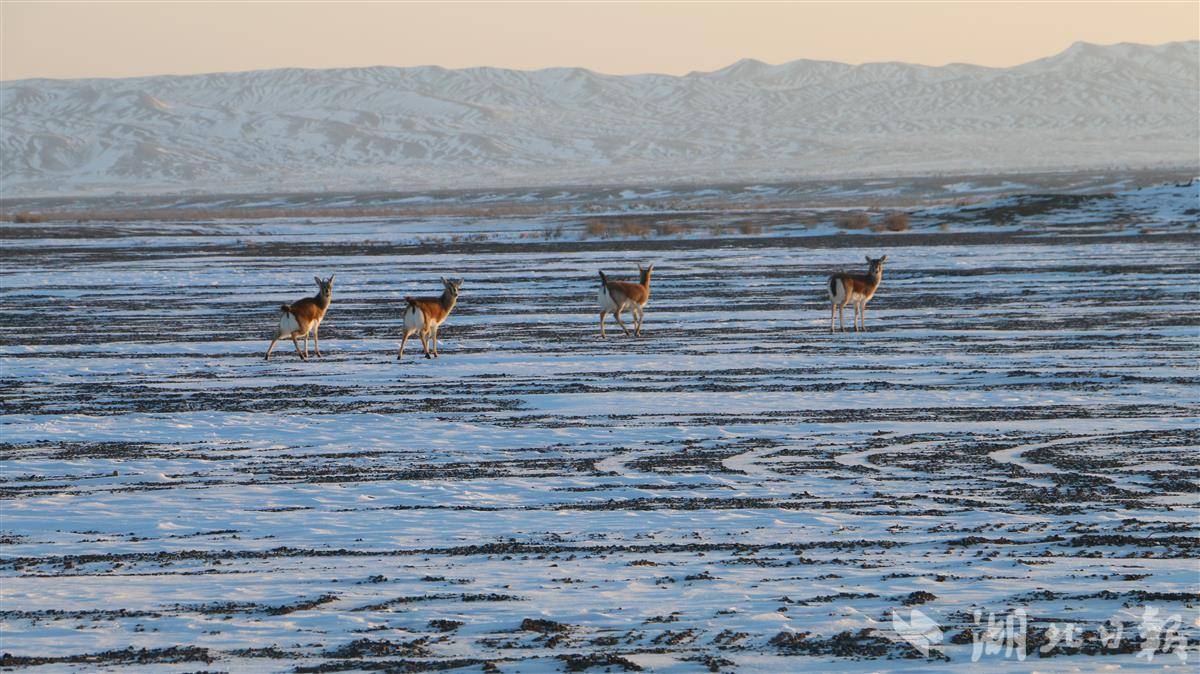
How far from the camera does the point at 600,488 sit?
41.3 ft

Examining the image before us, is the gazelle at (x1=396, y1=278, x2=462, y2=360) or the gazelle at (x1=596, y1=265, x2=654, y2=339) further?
the gazelle at (x1=596, y1=265, x2=654, y2=339)

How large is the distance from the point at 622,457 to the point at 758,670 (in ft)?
22.3

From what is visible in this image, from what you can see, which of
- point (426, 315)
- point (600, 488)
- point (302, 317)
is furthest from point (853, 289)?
point (600, 488)

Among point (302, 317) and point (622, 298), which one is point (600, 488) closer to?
point (302, 317)

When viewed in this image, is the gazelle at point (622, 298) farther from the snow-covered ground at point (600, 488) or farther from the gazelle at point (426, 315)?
the gazelle at point (426, 315)

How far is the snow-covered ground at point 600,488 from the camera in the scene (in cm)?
816

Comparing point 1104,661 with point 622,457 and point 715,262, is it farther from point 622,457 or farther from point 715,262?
point 715,262

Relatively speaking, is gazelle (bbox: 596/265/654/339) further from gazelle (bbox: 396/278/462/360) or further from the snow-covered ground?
gazelle (bbox: 396/278/462/360)

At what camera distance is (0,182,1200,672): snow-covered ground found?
8164 millimetres

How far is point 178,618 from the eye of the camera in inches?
335

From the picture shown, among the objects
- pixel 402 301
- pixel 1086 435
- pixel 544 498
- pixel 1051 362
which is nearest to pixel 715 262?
pixel 402 301

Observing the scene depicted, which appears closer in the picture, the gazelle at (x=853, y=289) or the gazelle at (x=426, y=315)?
the gazelle at (x=426, y=315)

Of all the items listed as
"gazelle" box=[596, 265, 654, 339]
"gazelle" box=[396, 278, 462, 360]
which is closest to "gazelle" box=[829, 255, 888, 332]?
"gazelle" box=[596, 265, 654, 339]

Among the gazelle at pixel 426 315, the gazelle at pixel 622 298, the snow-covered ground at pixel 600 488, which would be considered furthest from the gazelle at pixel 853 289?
the gazelle at pixel 426 315
